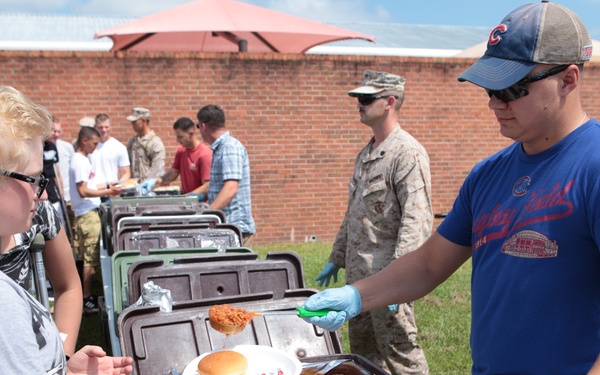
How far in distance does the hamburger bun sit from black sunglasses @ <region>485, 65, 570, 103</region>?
1273 mm

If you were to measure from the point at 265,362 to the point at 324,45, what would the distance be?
18.6 meters

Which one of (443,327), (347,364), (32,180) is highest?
(32,180)

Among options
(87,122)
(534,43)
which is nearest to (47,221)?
(534,43)

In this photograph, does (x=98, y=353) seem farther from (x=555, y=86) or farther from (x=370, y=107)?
(x=370, y=107)

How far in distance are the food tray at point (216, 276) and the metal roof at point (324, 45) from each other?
14.8 meters

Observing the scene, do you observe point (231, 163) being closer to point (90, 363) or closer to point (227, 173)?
point (227, 173)

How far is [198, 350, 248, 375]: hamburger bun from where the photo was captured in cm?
210

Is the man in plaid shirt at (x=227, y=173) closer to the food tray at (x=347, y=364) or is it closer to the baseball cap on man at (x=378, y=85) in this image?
the baseball cap on man at (x=378, y=85)

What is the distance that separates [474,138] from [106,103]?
6.24m

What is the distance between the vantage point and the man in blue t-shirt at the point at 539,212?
170 centimetres

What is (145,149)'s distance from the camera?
848 cm

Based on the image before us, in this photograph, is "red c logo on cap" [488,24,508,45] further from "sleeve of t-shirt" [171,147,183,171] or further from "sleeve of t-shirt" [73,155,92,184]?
"sleeve of t-shirt" [73,155,92,184]

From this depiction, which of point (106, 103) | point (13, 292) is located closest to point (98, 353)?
point (13, 292)

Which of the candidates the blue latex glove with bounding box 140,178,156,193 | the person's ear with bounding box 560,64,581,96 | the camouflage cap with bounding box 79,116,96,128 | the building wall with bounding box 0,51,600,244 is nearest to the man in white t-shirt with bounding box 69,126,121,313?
the blue latex glove with bounding box 140,178,156,193
